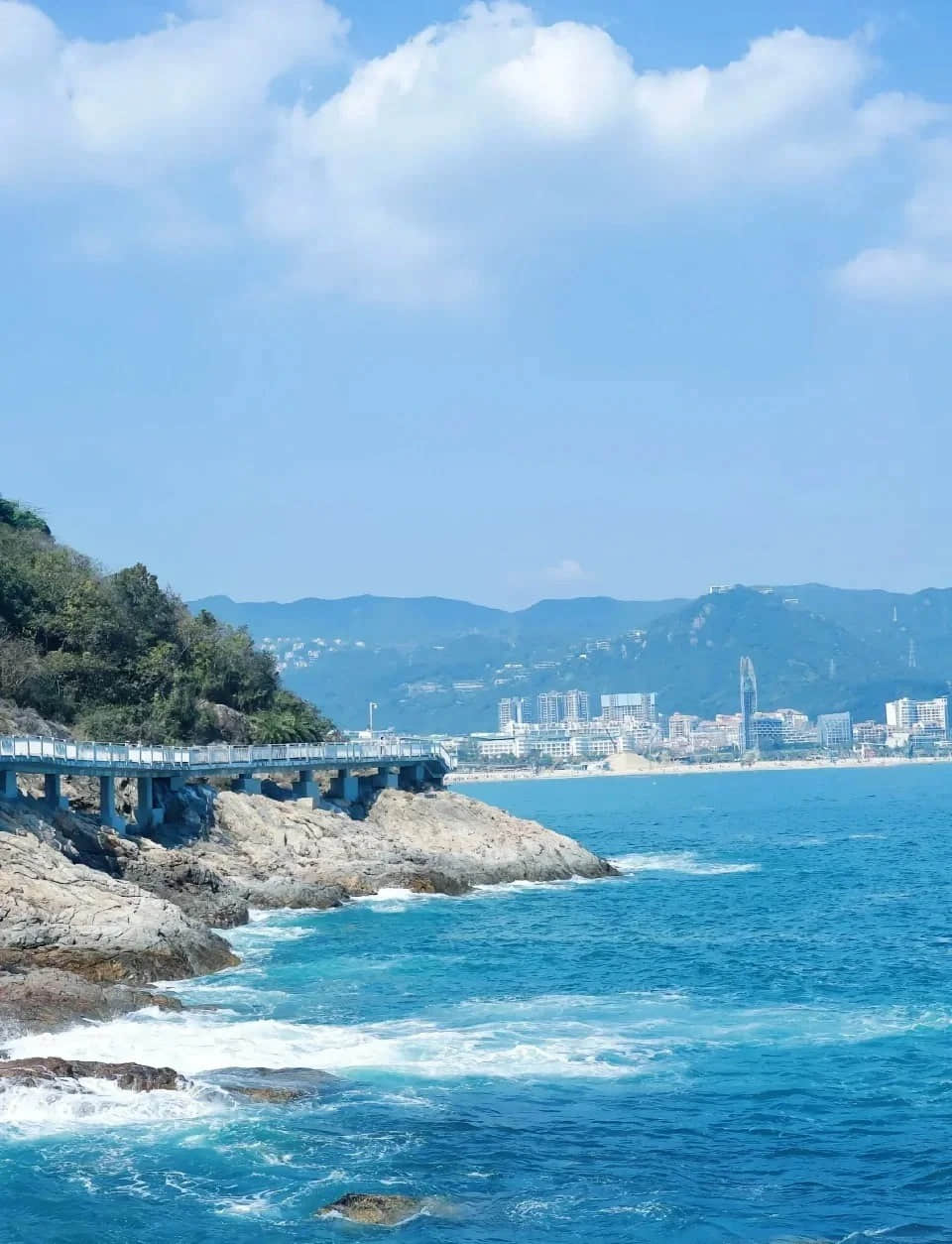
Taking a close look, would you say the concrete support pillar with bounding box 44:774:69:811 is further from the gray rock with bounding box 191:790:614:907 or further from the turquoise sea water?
the turquoise sea water

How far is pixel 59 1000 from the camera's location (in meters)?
30.6

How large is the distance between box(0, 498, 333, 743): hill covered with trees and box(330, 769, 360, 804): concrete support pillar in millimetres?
4625

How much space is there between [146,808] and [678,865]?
98.7 feet

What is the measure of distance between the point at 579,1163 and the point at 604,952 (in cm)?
2037

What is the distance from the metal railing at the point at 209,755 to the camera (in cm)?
4431

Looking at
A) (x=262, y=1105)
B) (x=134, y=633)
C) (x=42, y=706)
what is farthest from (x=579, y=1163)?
(x=134, y=633)

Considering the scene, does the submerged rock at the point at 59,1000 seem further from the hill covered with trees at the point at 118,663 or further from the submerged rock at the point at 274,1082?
the hill covered with trees at the point at 118,663

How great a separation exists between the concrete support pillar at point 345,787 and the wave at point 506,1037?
31909 mm

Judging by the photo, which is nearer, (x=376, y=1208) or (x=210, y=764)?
(x=376, y=1208)

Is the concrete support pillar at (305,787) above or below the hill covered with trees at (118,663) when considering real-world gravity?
below

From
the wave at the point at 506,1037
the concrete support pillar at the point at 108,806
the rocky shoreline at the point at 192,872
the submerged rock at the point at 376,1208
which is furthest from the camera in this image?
the concrete support pillar at the point at 108,806

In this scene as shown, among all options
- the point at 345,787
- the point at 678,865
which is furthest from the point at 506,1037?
the point at 678,865

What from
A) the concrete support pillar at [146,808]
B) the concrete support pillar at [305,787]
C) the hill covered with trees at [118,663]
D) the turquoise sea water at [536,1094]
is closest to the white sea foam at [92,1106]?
the turquoise sea water at [536,1094]

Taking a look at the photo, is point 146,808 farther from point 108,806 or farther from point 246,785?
point 246,785
